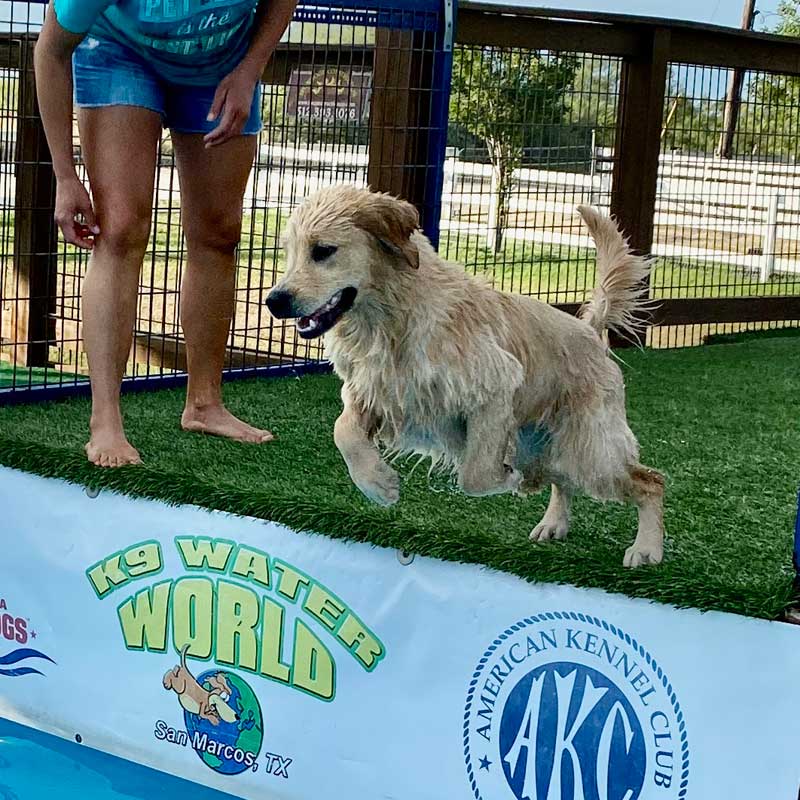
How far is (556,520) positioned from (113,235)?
1451mm

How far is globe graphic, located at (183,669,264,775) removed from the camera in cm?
307

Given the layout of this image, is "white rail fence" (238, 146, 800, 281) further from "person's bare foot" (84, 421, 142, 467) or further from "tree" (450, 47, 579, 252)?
"person's bare foot" (84, 421, 142, 467)

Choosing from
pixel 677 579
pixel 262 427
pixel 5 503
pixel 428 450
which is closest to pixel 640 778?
pixel 677 579

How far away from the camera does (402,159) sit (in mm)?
5551

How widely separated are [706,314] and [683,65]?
1.31m

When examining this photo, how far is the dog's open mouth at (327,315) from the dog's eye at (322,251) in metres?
0.08

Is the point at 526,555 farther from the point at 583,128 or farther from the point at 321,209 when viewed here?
the point at 583,128

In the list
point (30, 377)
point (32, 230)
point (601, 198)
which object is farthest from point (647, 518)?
point (601, 198)

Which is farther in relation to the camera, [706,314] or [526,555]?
[706,314]

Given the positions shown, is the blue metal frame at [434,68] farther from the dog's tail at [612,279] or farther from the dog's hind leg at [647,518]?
the dog's hind leg at [647,518]

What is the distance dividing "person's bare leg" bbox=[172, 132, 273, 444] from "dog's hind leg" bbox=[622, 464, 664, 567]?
1.51 metres

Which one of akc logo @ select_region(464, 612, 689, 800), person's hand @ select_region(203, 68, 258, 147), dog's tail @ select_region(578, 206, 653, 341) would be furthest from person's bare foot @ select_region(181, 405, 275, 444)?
akc logo @ select_region(464, 612, 689, 800)

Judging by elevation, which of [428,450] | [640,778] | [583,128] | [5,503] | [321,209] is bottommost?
[640,778]

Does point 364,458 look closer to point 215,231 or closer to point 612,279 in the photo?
point 612,279
